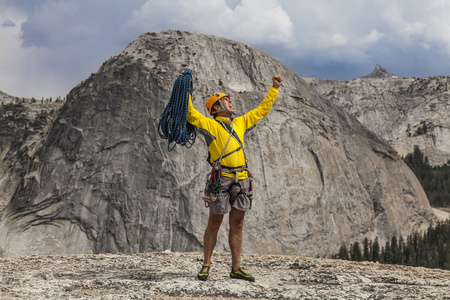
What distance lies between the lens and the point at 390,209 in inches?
1276

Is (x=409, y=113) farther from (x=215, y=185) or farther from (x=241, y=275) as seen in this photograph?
(x=215, y=185)

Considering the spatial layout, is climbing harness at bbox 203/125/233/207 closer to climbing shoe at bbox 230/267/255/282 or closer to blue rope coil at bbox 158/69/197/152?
blue rope coil at bbox 158/69/197/152

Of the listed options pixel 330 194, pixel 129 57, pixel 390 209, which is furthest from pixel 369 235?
pixel 129 57

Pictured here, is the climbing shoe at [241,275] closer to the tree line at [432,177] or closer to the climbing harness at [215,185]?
the climbing harness at [215,185]

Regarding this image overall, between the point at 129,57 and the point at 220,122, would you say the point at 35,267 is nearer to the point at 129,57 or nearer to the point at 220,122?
the point at 220,122

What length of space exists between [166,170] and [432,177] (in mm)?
71875

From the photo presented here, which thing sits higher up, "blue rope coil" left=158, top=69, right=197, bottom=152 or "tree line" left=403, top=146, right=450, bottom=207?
"tree line" left=403, top=146, right=450, bottom=207

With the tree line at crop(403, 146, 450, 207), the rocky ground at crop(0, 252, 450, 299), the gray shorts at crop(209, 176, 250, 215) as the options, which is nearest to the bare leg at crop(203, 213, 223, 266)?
the gray shorts at crop(209, 176, 250, 215)

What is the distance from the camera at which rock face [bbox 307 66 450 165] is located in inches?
3563

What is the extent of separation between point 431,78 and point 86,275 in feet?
339

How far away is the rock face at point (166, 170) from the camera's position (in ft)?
72.9

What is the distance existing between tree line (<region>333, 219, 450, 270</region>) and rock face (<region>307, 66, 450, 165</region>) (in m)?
49.5

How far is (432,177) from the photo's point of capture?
8088 centimetres

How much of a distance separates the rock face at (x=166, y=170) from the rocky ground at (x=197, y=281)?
520 inches
